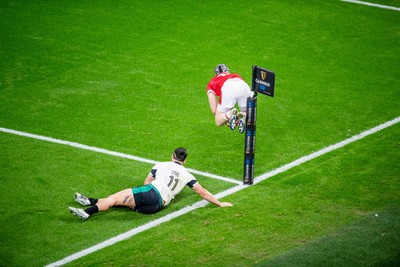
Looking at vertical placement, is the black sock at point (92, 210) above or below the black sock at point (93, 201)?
below

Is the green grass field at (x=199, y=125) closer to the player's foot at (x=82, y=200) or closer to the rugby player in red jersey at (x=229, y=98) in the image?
the player's foot at (x=82, y=200)

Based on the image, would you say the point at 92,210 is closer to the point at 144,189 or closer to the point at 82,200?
the point at 82,200

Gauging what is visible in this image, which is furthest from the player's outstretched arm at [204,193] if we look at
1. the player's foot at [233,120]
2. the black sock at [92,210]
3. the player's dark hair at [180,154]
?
the player's foot at [233,120]

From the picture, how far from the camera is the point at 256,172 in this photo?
14414 millimetres

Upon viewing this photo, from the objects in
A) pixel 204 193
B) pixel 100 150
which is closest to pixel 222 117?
pixel 100 150

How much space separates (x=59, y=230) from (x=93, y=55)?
333 inches

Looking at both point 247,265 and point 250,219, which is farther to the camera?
point 250,219

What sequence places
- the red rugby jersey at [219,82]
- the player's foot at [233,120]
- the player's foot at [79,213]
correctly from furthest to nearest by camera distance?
1. the red rugby jersey at [219,82]
2. the player's foot at [233,120]
3. the player's foot at [79,213]

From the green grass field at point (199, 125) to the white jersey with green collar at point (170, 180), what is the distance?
34 centimetres

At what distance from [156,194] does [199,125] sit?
3.93 meters

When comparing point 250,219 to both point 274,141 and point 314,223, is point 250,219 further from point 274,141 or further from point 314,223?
point 274,141

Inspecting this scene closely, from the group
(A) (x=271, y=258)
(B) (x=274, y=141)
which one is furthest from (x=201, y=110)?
(A) (x=271, y=258)

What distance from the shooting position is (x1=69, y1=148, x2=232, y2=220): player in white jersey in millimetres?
12766

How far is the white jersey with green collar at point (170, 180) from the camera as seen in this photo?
42.2 ft
